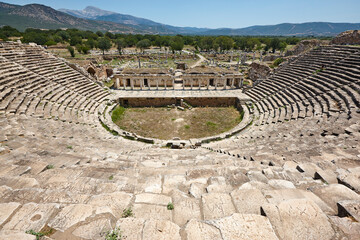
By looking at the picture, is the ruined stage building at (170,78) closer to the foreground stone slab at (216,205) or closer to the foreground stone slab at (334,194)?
the foreground stone slab at (334,194)

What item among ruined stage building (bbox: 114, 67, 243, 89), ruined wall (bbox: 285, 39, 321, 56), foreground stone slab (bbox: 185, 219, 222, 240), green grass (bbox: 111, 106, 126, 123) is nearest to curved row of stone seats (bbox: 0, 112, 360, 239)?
foreground stone slab (bbox: 185, 219, 222, 240)

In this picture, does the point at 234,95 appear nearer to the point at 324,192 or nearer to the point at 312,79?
the point at 312,79

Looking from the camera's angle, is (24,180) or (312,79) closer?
(24,180)

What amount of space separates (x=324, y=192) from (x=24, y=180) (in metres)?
6.82

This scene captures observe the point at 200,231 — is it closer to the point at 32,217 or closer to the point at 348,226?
the point at 348,226

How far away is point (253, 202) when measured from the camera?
11.9 feet

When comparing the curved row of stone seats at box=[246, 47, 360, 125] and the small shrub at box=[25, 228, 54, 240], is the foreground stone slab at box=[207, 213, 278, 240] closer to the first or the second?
the small shrub at box=[25, 228, 54, 240]

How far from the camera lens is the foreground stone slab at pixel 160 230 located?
2.73 meters

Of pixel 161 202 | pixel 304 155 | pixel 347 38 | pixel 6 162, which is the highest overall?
pixel 347 38

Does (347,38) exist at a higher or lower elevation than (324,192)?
higher

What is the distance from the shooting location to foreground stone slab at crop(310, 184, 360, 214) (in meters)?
3.59

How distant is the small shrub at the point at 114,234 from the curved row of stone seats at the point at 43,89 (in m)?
14.9

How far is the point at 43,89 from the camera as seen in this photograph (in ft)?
58.0

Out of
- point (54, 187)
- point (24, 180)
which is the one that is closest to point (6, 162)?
point (24, 180)
